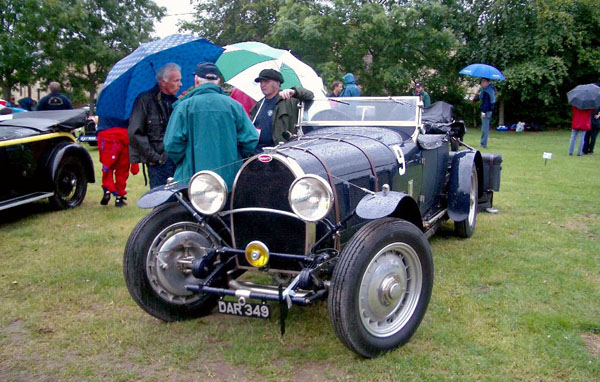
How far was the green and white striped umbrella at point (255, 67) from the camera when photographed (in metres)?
6.82

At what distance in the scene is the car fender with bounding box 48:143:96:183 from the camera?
675cm

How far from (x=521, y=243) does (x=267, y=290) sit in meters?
3.39

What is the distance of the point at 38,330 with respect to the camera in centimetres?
352

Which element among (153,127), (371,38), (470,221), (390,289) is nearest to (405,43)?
(371,38)

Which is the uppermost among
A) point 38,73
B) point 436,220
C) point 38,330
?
point 38,73

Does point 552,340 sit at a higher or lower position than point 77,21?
lower

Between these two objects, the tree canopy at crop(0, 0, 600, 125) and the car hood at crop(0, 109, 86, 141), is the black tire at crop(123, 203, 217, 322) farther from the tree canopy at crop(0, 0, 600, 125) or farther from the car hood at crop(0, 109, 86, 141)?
the tree canopy at crop(0, 0, 600, 125)

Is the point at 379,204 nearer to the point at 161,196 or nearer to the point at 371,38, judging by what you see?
the point at 161,196

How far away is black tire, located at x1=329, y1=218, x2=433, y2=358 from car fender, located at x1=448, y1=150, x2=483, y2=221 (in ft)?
6.40

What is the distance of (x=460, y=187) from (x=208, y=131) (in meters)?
2.71

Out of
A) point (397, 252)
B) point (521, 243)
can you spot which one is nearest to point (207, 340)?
point (397, 252)

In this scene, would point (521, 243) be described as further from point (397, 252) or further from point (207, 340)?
point (207, 340)

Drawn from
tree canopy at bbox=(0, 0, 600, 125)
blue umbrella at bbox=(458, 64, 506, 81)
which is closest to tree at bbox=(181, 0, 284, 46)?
tree canopy at bbox=(0, 0, 600, 125)

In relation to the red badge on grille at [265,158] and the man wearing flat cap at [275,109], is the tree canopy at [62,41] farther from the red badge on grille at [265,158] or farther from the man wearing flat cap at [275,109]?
the red badge on grille at [265,158]
